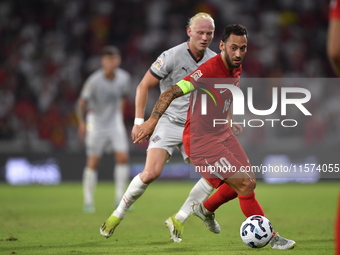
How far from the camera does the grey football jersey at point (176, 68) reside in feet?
16.3

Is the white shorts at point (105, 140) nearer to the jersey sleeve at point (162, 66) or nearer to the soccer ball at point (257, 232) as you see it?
the jersey sleeve at point (162, 66)

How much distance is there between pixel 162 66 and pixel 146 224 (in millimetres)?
2434

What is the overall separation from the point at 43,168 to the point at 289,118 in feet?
23.9

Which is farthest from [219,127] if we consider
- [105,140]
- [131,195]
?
[105,140]

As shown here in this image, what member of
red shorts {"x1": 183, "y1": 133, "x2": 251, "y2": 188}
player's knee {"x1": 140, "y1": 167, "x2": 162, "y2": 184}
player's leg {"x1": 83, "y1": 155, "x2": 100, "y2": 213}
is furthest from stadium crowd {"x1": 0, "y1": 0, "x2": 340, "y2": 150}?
red shorts {"x1": 183, "y1": 133, "x2": 251, "y2": 188}

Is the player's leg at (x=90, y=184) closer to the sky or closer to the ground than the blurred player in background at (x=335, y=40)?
closer to the ground

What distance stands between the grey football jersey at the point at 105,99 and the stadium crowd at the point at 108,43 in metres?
4.58

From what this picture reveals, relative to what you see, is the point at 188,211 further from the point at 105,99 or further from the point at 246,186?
the point at 105,99

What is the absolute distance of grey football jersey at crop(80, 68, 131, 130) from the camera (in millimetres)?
8523

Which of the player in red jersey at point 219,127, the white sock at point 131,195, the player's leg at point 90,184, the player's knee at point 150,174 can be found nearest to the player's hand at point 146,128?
the player in red jersey at point 219,127

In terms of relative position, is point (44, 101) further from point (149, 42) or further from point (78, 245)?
point (78, 245)

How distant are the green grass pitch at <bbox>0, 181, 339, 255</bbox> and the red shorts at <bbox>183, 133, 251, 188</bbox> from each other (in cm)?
71

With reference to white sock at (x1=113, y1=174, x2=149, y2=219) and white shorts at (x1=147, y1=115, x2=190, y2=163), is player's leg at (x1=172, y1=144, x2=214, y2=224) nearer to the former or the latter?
white shorts at (x1=147, y1=115, x2=190, y2=163)

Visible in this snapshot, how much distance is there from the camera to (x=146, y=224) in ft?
20.8
